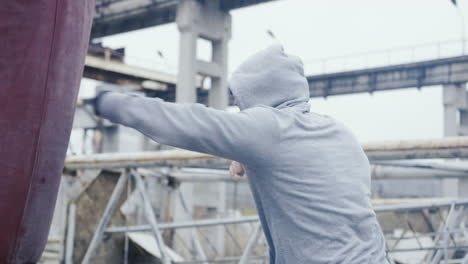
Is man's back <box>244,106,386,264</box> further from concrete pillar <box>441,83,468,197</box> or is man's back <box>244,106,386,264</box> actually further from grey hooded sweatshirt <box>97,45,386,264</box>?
concrete pillar <box>441,83,468,197</box>

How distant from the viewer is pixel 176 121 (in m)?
1.29

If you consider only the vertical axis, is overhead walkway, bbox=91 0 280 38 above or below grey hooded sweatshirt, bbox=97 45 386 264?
above

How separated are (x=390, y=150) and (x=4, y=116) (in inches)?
66.0

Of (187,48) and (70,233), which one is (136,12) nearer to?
(187,48)

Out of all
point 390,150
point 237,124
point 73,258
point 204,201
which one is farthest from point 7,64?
point 204,201

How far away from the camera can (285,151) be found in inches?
55.8

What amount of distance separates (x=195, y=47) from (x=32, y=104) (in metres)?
13.4

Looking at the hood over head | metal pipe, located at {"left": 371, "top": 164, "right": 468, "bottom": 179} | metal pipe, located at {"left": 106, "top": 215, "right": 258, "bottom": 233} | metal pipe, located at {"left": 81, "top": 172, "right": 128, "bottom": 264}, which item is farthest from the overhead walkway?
the hood over head

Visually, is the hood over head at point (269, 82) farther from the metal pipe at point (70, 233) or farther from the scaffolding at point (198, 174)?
the metal pipe at point (70, 233)

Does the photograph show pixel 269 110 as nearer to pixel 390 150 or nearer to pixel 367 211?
pixel 367 211

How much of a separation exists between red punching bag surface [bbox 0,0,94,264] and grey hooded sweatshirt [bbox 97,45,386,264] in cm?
50

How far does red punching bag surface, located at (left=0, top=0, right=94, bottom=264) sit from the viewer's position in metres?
1.67

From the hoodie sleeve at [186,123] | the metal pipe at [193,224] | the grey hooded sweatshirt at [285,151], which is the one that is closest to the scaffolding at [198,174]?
the metal pipe at [193,224]

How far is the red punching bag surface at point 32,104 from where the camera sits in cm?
167
